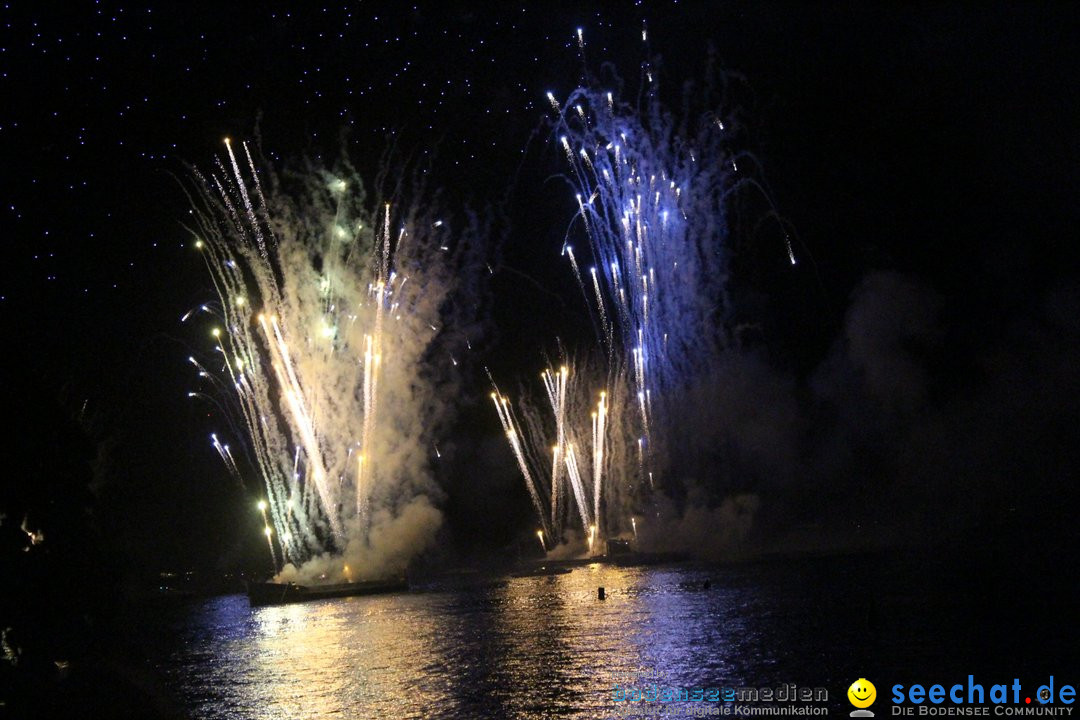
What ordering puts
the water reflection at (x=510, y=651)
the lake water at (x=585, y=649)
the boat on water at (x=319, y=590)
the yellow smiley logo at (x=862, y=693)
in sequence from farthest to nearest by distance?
the boat on water at (x=319, y=590)
the water reflection at (x=510, y=651)
the lake water at (x=585, y=649)
the yellow smiley logo at (x=862, y=693)

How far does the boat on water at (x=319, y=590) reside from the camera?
59.4m

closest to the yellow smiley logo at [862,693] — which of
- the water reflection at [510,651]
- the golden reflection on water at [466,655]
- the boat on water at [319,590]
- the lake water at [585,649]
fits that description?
the lake water at [585,649]

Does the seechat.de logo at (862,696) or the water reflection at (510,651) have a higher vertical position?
the seechat.de logo at (862,696)

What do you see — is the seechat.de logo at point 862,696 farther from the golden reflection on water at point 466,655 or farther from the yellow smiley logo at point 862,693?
the golden reflection on water at point 466,655

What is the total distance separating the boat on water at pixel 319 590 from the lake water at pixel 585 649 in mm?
8903

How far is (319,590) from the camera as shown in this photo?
5975 centimetres

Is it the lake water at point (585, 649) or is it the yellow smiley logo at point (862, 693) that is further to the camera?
the lake water at point (585, 649)

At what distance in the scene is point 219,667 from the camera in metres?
32.0

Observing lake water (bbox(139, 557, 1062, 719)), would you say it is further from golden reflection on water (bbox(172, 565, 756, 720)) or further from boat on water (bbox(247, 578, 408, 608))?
boat on water (bbox(247, 578, 408, 608))

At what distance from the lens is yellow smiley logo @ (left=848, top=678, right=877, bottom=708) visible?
18469mm

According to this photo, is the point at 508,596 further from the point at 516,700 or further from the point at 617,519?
the point at 516,700

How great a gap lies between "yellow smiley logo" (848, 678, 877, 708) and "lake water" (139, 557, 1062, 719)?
9.8 inches

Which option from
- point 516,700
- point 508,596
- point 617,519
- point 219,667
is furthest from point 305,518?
point 516,700

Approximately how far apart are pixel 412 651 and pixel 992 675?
56.7ft
